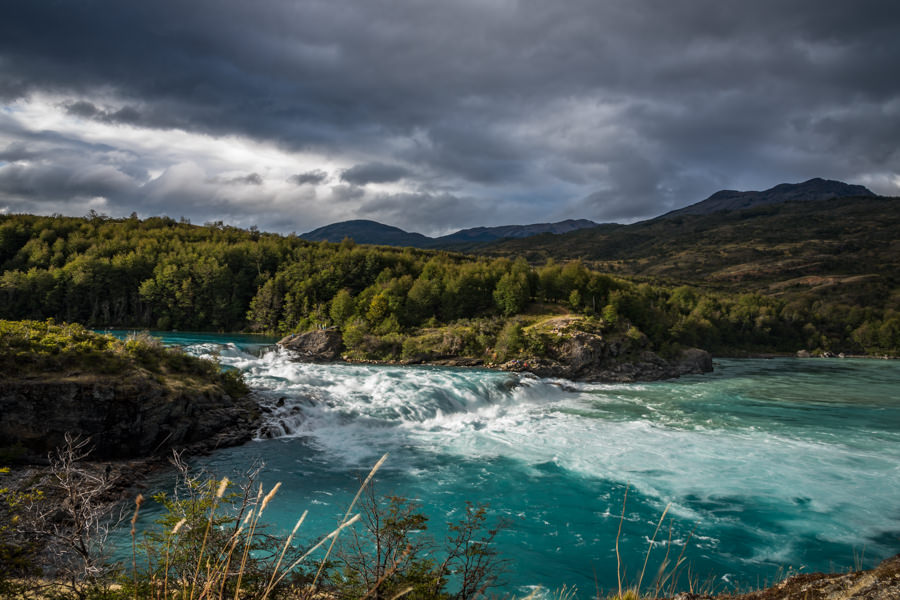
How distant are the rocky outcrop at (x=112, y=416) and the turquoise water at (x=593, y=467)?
6.48 ft

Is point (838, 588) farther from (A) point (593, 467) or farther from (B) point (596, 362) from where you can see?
(B) point (596, 362)

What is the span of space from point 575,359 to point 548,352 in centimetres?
320

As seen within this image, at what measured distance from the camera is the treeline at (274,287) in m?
62.2

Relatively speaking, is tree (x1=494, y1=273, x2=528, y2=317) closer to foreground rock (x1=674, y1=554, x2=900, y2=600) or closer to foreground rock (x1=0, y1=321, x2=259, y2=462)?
foreground rock (x1=0, y1=321, x2=259, y2=462)

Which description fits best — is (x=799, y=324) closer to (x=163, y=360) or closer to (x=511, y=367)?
(x=511, y=367)

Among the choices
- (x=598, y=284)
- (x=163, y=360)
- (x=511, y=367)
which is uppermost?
(x=598, y=284)

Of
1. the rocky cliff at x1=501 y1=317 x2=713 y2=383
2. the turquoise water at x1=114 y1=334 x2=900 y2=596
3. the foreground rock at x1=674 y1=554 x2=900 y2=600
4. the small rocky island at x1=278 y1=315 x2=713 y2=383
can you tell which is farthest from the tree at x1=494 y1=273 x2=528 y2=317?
the foreground rock at x1=674 y1=554 x2=900 y2=600

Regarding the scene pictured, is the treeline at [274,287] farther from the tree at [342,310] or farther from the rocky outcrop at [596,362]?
the rocky outcrop at [596,362]

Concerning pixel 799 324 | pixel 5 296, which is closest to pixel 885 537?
pixel 5 296

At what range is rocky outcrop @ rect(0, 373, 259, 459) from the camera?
50.5 ft

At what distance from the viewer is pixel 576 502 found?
53.0 feet

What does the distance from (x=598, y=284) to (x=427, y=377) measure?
40851mm

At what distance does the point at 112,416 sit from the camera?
16.9 m

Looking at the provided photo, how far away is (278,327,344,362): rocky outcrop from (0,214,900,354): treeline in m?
1.71
